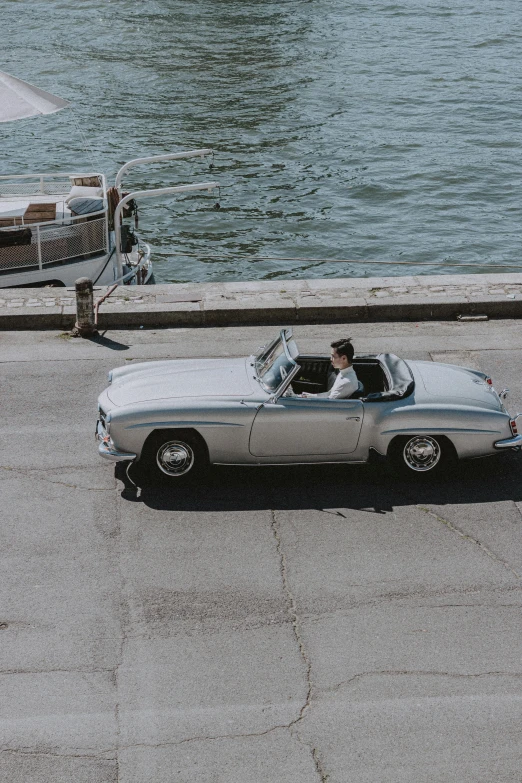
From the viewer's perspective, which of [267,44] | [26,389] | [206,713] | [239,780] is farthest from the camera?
[267,44]

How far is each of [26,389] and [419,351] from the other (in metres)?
5.22

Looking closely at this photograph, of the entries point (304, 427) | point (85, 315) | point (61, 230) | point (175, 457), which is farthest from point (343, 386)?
point (61, 230)

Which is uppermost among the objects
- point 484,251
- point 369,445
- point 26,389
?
point 369,445

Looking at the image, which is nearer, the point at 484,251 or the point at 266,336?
the point at 266,336

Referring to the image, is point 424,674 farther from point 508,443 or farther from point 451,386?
point 451,386

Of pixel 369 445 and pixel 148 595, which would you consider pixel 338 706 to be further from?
Result: pixel 369 445

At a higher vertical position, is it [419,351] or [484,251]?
[419,351]

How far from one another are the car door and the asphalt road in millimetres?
477

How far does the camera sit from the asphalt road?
6.20m

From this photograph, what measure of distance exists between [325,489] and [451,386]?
5.49ft

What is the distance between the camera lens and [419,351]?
1275 centimetres

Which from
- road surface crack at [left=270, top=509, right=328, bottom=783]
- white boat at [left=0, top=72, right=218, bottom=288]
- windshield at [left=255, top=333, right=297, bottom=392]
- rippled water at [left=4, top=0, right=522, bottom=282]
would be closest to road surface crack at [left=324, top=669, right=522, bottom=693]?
road surface crack at [left=270, top=509, right=328, bottom=783]

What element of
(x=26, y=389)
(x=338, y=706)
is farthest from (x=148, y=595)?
(x=26, y=389)

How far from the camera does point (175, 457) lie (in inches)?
358
